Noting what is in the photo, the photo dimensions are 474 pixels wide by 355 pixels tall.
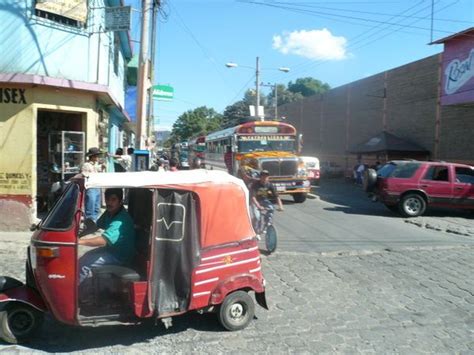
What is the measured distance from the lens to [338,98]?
36.6m

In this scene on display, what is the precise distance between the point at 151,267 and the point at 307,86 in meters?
97.2

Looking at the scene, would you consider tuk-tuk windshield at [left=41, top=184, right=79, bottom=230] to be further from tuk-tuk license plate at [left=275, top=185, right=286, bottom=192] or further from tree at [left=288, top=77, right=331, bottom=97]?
tree at [left=288, top=77, right=331, bottom=97]

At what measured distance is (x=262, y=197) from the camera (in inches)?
398

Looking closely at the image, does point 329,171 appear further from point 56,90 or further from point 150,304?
point 150,304

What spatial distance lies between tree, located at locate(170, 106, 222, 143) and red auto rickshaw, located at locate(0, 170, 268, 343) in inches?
3020

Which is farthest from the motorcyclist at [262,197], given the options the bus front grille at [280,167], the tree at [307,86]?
the tree at [307,86]

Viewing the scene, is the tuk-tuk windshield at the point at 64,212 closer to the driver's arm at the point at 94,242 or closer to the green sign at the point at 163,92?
the driver's arm at the point at 94,242

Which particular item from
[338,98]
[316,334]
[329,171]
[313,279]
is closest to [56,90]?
[313,279]

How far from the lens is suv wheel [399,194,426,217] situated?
14898 mm

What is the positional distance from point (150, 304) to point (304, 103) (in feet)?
134

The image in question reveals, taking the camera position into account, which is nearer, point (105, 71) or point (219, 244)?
point (219, 244)

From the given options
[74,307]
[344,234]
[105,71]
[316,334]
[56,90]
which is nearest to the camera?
[74,307]

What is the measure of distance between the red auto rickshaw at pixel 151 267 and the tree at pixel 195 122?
76713 millimetres

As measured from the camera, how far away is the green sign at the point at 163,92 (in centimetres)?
1975
